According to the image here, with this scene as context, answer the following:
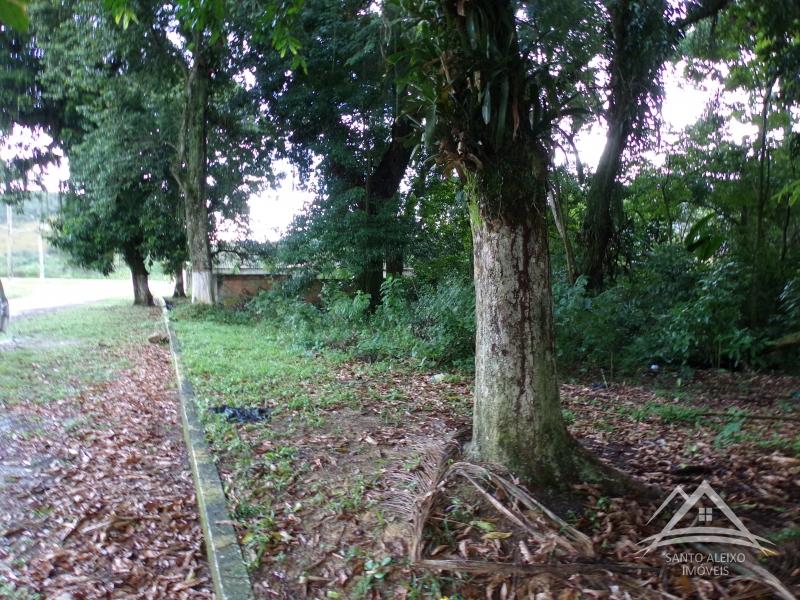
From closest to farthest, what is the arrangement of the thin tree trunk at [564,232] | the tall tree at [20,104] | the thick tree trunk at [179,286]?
the thin tree trunk at [564,232]
the tall tree at [20,104]
the thick tree trunk at [179,286]

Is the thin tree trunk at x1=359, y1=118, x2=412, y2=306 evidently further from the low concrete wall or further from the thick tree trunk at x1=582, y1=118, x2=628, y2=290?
the low concrete wall

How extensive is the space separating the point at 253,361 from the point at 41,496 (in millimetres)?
4642

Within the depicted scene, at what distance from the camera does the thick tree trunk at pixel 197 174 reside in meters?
16.5

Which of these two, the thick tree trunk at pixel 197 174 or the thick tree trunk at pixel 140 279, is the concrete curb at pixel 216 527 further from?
the thick tree trunk at pixel 140 279

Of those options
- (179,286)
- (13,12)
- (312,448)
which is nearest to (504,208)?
(312,448)

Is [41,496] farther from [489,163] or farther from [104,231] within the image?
[104,231]

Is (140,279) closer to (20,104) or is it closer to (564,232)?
(20,104)

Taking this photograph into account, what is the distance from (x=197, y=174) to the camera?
56.9ft

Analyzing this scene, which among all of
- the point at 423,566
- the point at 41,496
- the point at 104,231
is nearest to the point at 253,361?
the point at 41,496

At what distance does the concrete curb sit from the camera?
10.8 ft

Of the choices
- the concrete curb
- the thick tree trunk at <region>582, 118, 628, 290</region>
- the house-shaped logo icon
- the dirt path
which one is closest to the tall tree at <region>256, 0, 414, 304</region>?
the thick tree trunk at <region>582, 118, 628, 290</region>

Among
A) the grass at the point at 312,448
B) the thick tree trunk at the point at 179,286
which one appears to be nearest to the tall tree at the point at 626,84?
the grass at the point at 312,448

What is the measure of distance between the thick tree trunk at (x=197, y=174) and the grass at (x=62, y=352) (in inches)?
77.2

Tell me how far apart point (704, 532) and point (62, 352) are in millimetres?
12257
